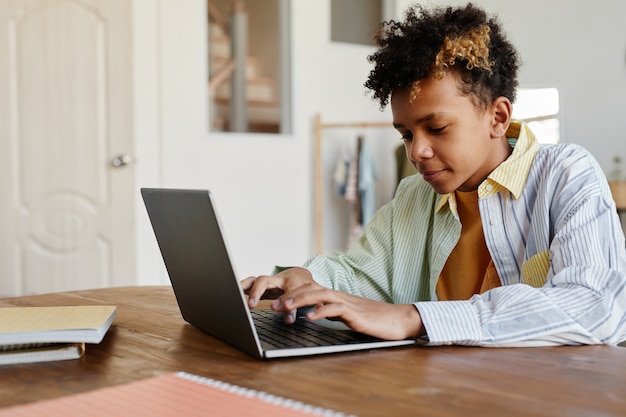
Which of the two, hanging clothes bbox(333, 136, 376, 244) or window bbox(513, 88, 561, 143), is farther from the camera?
hanging clothes bbox(333, 136, 376, 244)

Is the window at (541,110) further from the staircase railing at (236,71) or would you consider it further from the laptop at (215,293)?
the laptop at (215,293)

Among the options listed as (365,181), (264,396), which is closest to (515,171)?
(264,396)

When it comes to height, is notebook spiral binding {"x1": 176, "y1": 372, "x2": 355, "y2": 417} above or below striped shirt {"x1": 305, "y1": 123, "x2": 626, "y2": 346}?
below

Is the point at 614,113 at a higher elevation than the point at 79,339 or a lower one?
higher

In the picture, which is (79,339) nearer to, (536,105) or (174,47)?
(174,47)

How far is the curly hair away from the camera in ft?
4.16

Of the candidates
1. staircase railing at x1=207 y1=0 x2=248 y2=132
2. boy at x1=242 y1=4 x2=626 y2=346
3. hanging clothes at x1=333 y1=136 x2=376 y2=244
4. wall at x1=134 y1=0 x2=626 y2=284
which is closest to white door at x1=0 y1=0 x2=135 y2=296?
wall at x1=134 y1=0 x2=626 y2=284

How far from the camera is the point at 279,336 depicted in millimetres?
1011

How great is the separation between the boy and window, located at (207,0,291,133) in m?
3.53

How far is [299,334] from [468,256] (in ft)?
1.71

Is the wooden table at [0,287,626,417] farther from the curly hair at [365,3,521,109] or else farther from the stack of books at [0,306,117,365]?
the curly hair at [365,3,521,109]

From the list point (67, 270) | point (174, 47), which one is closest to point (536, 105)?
point (174, 47)

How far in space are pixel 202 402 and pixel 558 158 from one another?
80 cm

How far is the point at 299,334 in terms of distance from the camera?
1.03 meters
